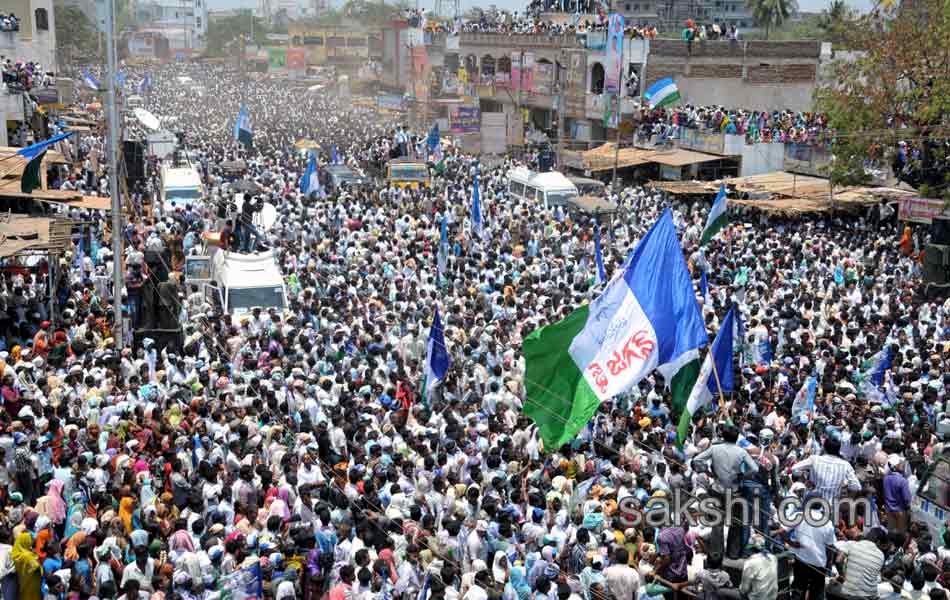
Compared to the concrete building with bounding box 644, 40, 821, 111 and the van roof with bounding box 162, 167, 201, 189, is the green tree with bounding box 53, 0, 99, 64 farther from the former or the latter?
the van roof with bounding box 162, 167, 201, 189

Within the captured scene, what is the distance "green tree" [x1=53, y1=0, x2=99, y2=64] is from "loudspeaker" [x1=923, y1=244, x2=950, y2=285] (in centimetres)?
6049

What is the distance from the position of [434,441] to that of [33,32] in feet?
128

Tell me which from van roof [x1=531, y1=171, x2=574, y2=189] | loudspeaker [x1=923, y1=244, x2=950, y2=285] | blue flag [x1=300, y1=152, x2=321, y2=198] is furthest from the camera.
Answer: blue flag [x1=300, y1=152, x2=321, y2=198]

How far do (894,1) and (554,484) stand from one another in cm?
2139

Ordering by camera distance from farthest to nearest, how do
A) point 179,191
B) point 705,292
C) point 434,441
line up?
point 179,191, point 705,292, point 434,441

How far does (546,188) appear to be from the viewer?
86.6ft

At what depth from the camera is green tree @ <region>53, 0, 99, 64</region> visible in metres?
70.4

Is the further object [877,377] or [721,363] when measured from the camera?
[877,377]

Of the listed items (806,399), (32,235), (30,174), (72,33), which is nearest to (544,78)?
(30,174)

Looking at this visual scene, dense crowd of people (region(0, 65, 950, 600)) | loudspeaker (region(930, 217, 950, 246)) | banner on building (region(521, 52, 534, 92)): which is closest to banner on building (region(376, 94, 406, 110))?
banner on building (region(521, 52, 534, 92))

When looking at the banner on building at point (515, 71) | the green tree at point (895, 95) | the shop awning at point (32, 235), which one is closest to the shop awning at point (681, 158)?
the green tree at point (895, 95)

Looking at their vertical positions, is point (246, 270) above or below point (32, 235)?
below

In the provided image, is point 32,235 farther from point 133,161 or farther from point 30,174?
point 133,161

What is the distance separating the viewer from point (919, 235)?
2323 cm
